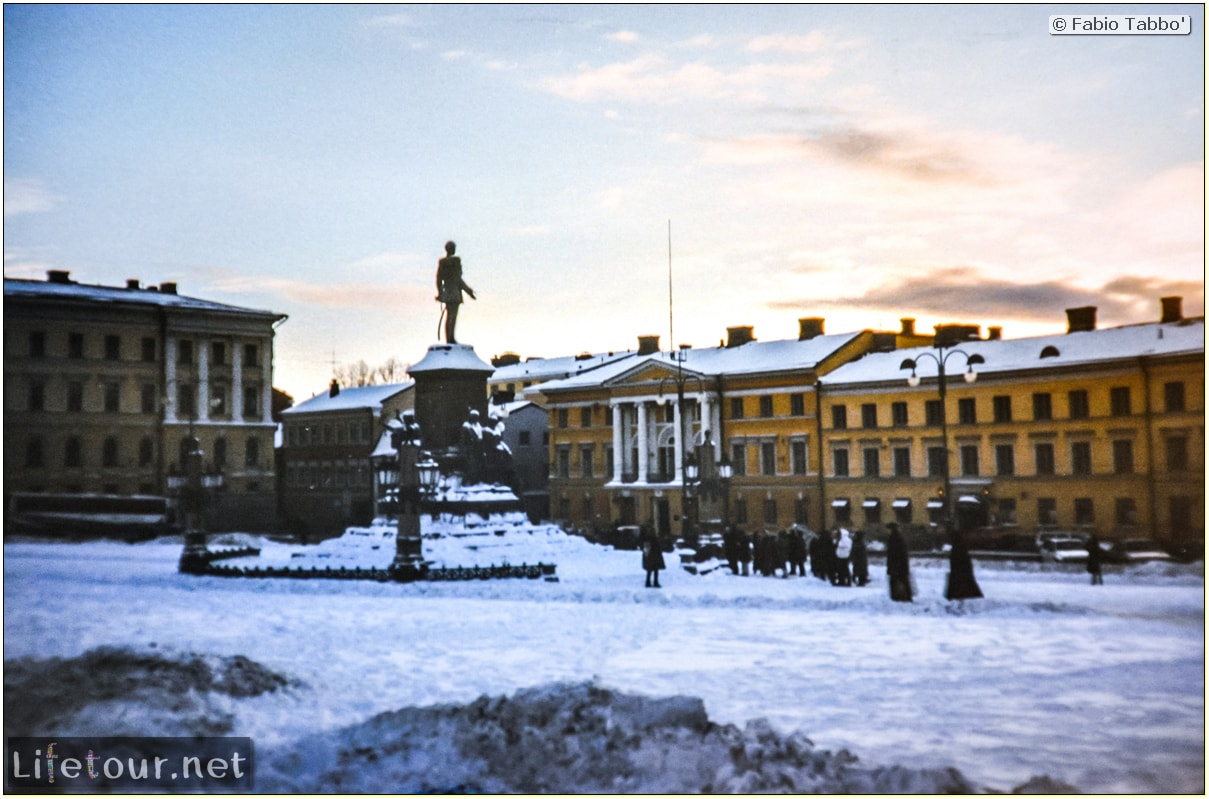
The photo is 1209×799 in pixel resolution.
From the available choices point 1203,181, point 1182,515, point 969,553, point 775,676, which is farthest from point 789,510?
point 1203,181

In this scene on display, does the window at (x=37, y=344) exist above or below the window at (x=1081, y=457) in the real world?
above

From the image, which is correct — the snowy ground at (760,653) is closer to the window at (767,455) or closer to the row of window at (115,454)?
the row of window at (115,454)

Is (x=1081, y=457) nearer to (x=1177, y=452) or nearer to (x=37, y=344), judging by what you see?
(x=1177, y=452)

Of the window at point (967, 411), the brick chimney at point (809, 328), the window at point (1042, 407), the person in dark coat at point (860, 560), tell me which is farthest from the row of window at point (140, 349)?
the window at point (1042, 407)

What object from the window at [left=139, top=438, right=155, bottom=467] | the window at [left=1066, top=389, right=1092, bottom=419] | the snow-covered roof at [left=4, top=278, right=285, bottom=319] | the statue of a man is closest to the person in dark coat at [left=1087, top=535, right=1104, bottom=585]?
the window at [left=1066, top=389, right=1092, bottom=419]

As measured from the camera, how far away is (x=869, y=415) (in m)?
11.1

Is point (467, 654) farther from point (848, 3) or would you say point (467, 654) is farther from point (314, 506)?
point (848, 3)

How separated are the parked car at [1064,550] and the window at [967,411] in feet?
4.00

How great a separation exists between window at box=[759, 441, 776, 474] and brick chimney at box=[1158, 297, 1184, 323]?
3.59 meters

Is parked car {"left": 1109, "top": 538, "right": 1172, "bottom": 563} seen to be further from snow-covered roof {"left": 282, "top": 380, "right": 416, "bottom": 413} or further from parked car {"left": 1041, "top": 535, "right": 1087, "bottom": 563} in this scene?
snow-covered roof {"left": 282, "top": 380, "right": 416, "bottom": 413}

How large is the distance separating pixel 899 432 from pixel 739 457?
1.60 m

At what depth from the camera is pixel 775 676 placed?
9.12m

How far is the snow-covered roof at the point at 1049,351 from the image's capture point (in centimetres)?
949

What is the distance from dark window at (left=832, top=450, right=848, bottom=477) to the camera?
11.1 metres
